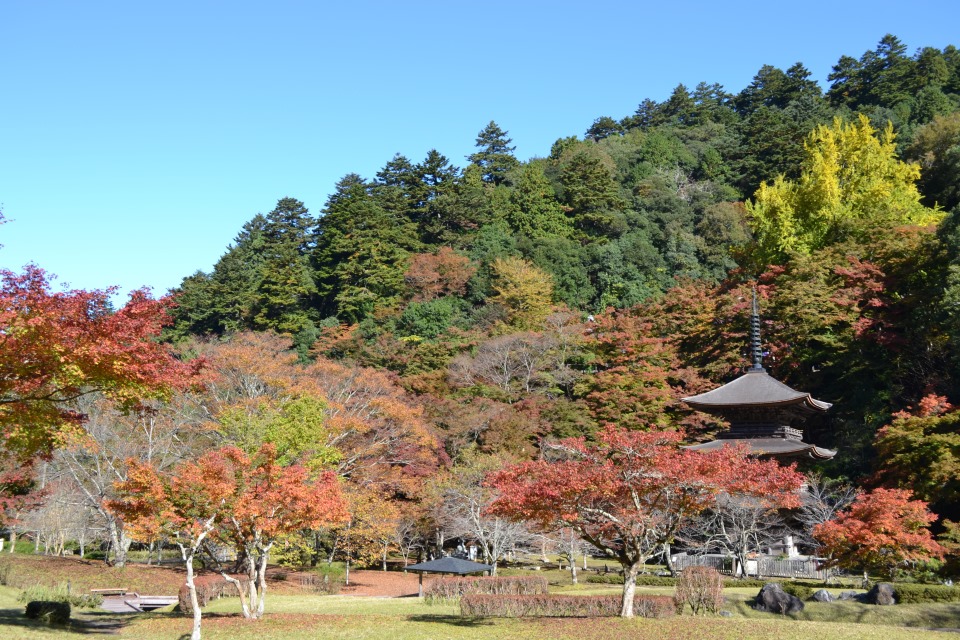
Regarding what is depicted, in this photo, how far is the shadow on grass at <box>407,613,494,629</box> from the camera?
56.3ft

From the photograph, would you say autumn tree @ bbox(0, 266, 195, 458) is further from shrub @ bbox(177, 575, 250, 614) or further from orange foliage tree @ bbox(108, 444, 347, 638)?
shrub @ bbox(177, 575, 250, 614)

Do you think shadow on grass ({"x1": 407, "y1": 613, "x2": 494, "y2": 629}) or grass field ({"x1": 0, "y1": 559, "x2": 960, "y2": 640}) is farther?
shadow on grass ({"x1": 407, "y1": 613, "x2": 494, "y2": 629})

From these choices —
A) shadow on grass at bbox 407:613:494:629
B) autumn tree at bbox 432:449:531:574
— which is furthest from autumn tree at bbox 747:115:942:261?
shadow on grass at bbox 407:613:494:629

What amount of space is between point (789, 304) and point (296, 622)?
26.9m

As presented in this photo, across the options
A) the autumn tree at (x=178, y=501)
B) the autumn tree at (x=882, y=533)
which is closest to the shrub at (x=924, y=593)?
the autumn tree at (x=882, y=533)

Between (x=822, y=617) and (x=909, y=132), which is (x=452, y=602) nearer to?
(x=822, y=617)

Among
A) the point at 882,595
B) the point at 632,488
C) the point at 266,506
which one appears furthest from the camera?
the point at 882,595

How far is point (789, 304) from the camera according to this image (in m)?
36.9

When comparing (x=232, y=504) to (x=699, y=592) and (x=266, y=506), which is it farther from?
(x=699, y=592)

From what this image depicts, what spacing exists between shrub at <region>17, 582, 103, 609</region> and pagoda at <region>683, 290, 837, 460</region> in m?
20.6

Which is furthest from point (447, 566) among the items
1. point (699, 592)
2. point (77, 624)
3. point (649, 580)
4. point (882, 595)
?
point (882, 595)

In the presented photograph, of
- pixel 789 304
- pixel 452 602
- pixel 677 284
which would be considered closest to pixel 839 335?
pixel 789 304

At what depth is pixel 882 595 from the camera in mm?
19109

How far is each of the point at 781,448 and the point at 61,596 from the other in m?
23.5
